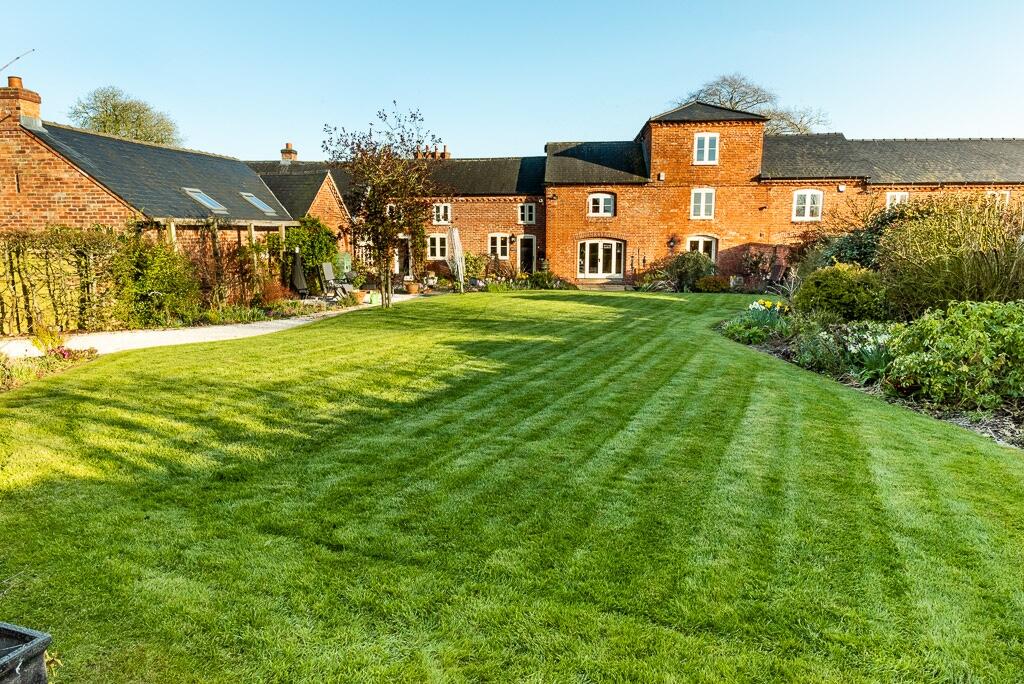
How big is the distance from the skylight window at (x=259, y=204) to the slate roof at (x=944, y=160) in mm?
25662

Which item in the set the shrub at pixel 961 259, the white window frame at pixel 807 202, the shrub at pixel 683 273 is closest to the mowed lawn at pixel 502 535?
the shrub at pixel 961 259

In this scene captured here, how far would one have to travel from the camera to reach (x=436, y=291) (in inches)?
982

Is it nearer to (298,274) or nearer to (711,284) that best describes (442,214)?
(298,274)

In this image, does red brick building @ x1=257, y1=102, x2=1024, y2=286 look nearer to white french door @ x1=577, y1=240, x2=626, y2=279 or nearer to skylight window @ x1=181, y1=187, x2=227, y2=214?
white french door @ x1=577, y1=240, x2=626, y2=279

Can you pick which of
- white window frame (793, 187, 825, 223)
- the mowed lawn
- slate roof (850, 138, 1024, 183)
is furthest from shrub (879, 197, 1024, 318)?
slate roof (850, 138, 1024, 183)

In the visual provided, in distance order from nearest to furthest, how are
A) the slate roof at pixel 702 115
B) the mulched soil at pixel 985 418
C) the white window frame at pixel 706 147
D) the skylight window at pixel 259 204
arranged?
the mulched soil at pixel 985 418, the skylight window at pixel 259 204, the slate roof at pixel 702 115, the white window frame at pixel 706 147

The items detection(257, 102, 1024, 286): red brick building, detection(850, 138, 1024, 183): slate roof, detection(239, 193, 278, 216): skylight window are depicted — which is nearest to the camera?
detection(239, 193, 278, 216): skylight window

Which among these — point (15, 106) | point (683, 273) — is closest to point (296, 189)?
point (15, 106)

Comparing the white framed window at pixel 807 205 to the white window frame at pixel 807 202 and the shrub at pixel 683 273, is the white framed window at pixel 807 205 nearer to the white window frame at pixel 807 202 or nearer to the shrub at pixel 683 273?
the white window frame at pixel 807 202

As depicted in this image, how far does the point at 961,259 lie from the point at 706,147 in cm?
2104

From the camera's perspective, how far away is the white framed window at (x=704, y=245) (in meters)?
28.9

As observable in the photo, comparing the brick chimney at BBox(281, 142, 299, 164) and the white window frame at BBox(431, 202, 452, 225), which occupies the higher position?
the brick chimney at BBox(281, 142, 299, 164)

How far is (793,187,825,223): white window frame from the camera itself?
28.0m

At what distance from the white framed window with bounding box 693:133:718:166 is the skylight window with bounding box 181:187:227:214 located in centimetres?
2069
